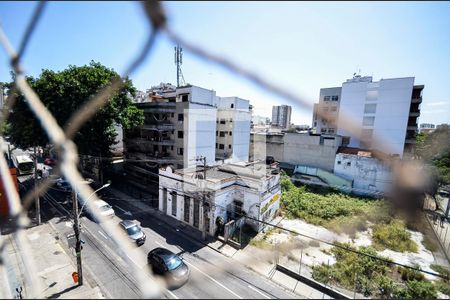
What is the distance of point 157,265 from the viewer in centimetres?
1094

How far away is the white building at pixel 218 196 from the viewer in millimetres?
15406

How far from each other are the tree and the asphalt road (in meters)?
6.03

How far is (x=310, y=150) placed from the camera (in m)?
29.4

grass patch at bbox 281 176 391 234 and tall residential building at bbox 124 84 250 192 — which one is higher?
tall residential building at bbox 124 84 250 192

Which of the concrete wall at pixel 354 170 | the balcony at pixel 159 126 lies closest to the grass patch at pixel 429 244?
the concrete wall at pixel 354 170

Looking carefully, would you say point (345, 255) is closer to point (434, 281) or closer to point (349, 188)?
point (434, 281)

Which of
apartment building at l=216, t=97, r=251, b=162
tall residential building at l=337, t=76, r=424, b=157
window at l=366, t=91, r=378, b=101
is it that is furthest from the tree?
window at l=366, t=91, r=378, b=101

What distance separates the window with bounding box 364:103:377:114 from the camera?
25.8m

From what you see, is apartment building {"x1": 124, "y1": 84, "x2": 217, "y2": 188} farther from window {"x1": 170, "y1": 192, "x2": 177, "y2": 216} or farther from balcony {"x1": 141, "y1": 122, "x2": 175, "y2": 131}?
window {"x1": 170, "y1": 192, "x2": 177, "y2": 216}

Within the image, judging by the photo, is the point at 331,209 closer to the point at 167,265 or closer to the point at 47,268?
the point at 167,265

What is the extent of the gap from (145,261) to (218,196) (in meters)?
7.23

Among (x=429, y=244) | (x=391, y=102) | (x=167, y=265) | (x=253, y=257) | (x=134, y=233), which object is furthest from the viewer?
(x=391, y=102)

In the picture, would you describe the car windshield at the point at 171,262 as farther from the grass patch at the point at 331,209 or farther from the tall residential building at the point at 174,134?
the tall residential building at the point at 174,134

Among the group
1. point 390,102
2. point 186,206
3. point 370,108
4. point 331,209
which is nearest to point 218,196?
point 186,206
